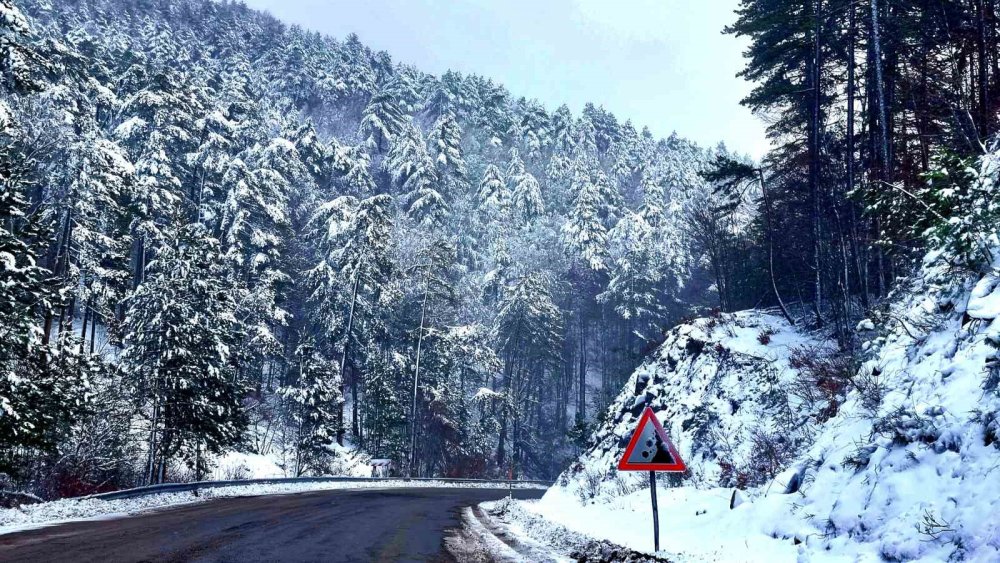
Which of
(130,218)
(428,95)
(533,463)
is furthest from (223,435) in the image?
(428,95)

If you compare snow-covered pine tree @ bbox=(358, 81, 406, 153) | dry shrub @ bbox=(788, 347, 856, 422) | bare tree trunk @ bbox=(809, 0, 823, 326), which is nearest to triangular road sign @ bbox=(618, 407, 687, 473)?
dry shrub @ bbox=(788, 347, 856, 422)

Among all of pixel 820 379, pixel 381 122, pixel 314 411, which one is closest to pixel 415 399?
pixel 314 411

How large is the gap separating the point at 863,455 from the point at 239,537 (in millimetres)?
8217

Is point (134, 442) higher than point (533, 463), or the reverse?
point (134, 442)

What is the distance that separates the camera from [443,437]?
4084cm

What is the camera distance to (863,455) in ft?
22.3

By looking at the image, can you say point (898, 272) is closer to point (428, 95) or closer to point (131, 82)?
point (131, 82)

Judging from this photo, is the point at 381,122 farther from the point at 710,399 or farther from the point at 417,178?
the point at 710,399

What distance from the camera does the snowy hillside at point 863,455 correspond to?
542cm

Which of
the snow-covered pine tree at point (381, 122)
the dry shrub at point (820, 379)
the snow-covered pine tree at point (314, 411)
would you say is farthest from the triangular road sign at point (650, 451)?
the snow-covered pine tree at point (381, 122)

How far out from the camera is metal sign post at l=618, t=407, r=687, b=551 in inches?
303

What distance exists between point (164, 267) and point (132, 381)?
4.68 metres

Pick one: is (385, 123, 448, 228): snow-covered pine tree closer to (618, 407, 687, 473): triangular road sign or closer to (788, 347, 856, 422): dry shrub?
(788, 347, 856, 422): dry shrub

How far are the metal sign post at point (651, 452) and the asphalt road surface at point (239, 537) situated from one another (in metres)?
2.63
